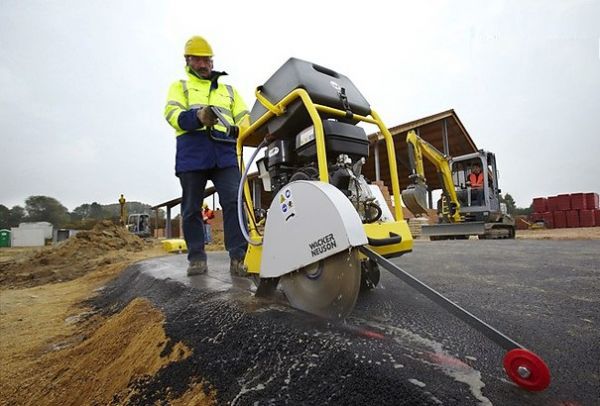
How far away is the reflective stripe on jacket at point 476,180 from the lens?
363 inches

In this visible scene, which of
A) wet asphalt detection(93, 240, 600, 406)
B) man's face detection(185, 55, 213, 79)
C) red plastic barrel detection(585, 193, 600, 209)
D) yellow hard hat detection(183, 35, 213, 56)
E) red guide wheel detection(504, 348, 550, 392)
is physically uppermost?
yellow hard hat detection(183, 35, 213, 56)

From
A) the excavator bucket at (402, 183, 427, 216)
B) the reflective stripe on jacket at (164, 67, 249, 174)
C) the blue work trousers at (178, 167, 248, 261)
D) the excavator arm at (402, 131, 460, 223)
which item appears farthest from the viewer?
the excavator arm at (402, 131, 460, 223)

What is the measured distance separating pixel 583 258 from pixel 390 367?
3.33 meters

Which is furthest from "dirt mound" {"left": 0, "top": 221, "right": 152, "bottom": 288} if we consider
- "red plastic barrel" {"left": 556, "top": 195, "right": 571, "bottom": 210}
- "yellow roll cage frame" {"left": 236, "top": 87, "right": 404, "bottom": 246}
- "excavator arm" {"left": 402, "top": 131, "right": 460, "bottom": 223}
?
"red plastic barrel" {"left": 556, "top": 195, "right": 571, "bottom": 210}

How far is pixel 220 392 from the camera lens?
0.97 m

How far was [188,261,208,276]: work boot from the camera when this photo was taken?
2686 mm

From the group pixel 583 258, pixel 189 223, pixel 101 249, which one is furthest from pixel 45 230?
pixel 583 258

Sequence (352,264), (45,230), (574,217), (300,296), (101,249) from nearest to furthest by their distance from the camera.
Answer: (352,264), (300,296), (101,249), (574,217), (45,230)

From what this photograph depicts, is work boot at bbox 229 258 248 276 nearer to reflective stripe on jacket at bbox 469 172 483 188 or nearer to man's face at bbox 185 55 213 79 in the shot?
man's face at bbox 185 55 213 79

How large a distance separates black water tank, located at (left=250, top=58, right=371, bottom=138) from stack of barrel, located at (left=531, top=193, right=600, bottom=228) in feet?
60.1

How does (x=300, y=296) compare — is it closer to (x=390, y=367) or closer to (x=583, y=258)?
(x=390, y=367)

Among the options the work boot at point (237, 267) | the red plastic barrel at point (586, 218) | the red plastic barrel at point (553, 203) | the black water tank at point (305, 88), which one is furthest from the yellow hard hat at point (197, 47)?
the red plastic barrel at point (553, 203)

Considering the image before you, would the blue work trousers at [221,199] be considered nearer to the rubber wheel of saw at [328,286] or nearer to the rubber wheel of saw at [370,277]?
the rubber wheel of saw at [370,277]

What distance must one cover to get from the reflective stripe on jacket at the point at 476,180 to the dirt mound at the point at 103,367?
955 centimetres
